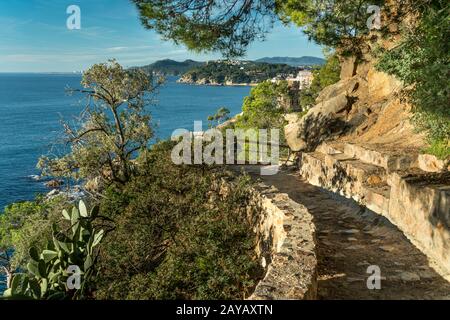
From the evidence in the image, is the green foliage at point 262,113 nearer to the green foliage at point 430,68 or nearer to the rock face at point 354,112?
the rock face at point 354,112

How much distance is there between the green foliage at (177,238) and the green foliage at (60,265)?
2.53 feet

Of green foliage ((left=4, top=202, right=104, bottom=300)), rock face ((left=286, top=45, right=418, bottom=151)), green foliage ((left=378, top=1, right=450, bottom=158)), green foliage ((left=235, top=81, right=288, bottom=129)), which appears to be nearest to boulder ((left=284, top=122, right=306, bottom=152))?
rock face ((left=286, top=45, right=418, bottom=151))

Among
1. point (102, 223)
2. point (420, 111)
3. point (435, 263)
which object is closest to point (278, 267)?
point (435, 263)

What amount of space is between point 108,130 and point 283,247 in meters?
10.1

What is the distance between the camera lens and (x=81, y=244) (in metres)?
8.42

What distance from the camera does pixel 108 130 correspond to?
14.5m

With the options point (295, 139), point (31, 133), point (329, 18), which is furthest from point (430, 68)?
point (31, 133)

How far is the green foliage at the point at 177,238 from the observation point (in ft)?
24.5

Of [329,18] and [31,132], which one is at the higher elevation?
[329,18]

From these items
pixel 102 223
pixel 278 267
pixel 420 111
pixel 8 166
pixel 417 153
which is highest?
pixel 420 111

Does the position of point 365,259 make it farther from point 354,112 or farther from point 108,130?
point 354,112

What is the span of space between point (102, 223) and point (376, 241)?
771 centimetres
